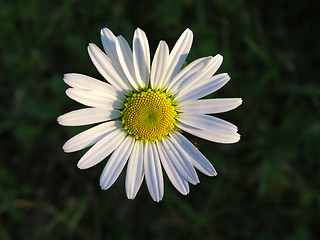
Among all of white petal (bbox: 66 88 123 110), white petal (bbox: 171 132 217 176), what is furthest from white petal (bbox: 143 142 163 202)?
white petal (bbox: 66 88 123 110)

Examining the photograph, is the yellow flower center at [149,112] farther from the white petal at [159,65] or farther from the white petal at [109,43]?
the white petal at [109,43]

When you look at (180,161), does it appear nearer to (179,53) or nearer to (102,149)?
(102,149)

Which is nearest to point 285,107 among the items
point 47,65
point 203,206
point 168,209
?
point 203,206

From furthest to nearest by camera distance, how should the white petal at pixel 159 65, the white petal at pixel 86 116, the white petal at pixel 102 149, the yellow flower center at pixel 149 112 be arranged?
the yellow flower center at pixel 149 112, the white petal at pixel 102 149, the white petal at pixel 86 116, the white petal at pixel 159 65

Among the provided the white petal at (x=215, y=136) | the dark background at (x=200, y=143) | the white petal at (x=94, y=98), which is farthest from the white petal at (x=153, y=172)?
the dark background at (x=200, y=143)

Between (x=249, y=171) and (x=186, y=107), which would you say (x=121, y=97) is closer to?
(x=186, y=107)

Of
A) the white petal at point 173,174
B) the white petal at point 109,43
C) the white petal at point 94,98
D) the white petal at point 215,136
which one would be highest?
the white petal at point 109,43

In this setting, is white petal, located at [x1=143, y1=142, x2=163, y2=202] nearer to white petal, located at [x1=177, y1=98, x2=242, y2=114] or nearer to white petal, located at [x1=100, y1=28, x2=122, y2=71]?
white petal, located at [x1=177, y1=98, x2=242, y2=114]
